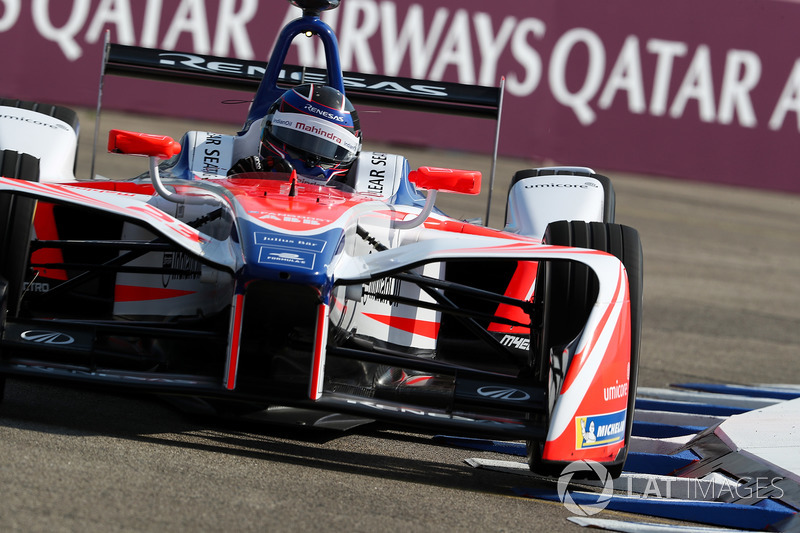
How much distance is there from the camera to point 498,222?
40.4 ft

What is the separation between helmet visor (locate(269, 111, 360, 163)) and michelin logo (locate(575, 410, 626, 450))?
198 cm

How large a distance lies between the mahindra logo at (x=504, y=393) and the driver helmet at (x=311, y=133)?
1.71m

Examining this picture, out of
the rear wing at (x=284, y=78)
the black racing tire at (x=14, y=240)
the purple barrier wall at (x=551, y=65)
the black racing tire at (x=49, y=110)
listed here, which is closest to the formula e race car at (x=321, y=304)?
the black racing tire at (x=14, y=240)

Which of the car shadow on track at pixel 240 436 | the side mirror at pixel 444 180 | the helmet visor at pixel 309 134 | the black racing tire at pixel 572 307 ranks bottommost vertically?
the car shadow on track at pixel 240 436

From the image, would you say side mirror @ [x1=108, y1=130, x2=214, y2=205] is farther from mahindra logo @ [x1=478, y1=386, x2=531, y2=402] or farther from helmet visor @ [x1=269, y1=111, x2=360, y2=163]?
mahindra logo @ [x1=478, y1=386, x2=531, y2=402]

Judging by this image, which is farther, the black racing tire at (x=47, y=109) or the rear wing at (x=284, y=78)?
the rear wing at (x=284, y=78)

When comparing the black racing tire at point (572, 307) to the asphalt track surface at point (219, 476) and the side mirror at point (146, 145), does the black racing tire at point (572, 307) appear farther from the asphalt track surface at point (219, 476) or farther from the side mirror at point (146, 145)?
the side mirror at point (146, 145)

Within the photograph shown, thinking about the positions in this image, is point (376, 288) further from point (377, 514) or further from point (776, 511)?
point (776, 511)

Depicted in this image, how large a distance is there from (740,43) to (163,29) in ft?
27.4

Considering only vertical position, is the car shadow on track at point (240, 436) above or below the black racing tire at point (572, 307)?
below

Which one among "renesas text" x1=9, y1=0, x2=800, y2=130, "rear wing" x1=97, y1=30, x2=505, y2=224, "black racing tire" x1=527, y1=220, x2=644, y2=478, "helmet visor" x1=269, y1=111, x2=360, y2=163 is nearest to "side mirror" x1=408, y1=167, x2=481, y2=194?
"black racing tire" x1=527, y1=220, x2=644, y2=478

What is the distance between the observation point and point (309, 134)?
5168 mm

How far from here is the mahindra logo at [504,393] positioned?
3.86 meters

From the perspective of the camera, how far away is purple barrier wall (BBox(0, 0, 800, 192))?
15664 mm
